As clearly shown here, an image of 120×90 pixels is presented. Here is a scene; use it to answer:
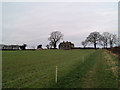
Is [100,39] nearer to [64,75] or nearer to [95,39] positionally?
[95,39]

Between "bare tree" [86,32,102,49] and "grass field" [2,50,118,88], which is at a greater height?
"bare tree" [86,32,102,49]

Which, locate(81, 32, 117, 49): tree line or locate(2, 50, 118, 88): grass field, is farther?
locate(81, 32, 117, 49): tree line

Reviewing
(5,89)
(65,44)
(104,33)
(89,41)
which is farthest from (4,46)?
(5,89)

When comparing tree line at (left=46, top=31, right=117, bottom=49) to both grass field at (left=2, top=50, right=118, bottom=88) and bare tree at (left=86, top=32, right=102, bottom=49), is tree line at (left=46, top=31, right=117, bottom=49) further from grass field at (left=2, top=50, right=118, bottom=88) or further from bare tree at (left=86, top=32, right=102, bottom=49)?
grass field at (left=2, top=50, right=118, bottom=88)

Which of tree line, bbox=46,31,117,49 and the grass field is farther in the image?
tree line, bbox=46,31,117,49

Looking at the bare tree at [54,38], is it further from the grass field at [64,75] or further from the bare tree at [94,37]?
the grass field at [64,75]

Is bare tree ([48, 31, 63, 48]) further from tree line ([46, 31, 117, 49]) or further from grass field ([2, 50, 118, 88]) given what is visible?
grass field ([2, 50, 118, 88])

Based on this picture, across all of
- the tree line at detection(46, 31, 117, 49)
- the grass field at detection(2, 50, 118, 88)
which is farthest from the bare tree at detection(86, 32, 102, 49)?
the grass field at detection(2, 50, 118, 88)

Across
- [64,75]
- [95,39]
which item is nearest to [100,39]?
[95,39]

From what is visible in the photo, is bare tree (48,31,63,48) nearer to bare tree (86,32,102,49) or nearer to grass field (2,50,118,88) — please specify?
bare tree (86,32,102,49)

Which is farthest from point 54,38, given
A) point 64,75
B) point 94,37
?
point 64,75

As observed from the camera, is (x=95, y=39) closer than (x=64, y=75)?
No

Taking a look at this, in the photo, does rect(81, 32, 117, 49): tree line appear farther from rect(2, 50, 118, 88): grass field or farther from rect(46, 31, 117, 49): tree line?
rect(2, 50, 118, 88): grass field

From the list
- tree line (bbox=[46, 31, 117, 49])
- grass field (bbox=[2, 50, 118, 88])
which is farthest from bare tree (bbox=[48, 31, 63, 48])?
grass field (bbox=[2, 50, 118, 88])
